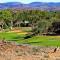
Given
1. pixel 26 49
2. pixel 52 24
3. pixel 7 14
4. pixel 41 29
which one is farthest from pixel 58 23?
pixel 26 49

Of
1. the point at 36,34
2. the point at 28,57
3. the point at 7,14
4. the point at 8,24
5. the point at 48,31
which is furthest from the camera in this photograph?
the point at 7,14

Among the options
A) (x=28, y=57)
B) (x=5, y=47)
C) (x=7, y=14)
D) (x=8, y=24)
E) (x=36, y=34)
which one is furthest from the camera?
(x=7, y=14)

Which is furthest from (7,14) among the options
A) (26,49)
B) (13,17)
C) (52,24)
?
(26,49)

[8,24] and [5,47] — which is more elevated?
[5,47]

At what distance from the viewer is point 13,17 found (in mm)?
99125

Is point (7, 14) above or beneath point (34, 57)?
beneath

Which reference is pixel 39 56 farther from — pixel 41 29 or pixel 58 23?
pixel 58 23

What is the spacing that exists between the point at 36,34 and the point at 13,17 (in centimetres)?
3596

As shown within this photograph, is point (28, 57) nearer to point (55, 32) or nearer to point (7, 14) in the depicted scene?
point (55, 32)

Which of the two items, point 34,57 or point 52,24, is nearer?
point 34,57

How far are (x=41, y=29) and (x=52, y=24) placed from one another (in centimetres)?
659

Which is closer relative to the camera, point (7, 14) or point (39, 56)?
point (39, 56)

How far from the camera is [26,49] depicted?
1064 inches

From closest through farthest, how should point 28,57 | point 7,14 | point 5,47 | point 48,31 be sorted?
point 28,57
point 5,47
point 48,31
point 7,14
